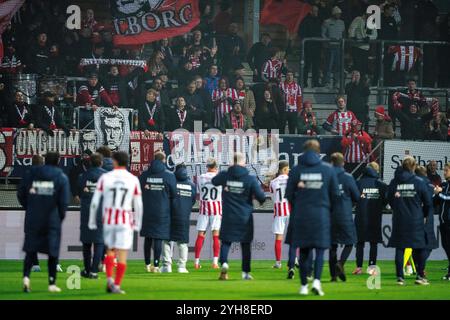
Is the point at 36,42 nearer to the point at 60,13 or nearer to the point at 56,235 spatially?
the point at 60,13

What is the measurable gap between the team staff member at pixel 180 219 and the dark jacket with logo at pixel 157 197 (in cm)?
50

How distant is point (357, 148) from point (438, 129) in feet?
10.5

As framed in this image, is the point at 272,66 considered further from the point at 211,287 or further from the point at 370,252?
the point at 211,287

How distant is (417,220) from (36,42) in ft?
46.7

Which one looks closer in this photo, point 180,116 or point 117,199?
point 117,199

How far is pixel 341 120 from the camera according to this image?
31.6 m

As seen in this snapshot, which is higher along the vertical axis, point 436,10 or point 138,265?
point 436,10

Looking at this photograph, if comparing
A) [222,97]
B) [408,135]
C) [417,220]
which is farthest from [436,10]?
[417,220]

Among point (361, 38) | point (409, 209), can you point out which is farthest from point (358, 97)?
point (409, 209)

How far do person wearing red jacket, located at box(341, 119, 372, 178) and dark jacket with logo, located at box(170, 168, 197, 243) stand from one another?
789 centimetres

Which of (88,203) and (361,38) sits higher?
(361,38)

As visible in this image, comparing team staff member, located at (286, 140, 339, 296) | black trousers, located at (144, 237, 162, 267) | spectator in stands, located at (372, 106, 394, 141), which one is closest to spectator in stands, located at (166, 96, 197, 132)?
spectator in stands, located at (372, 106, 394, 141)

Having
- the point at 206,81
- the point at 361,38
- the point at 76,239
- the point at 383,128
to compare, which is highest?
the point at 361,38

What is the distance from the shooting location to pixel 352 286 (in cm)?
1984
